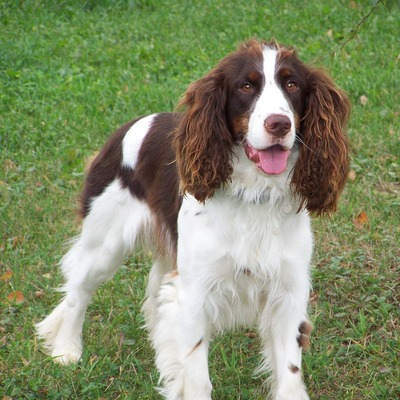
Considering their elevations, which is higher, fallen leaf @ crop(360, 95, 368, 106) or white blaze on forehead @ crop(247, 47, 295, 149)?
white blaze on forehead @ crop(247, 47, 295, 149)

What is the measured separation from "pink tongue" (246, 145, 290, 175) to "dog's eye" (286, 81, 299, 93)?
0.86 feet

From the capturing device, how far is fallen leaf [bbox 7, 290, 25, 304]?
5.59 metres

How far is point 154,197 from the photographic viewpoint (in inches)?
188

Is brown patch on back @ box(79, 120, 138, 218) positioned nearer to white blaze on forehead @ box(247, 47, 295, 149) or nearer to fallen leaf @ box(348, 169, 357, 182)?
white blaze on forehead @ box(247, 47, 295, 149)

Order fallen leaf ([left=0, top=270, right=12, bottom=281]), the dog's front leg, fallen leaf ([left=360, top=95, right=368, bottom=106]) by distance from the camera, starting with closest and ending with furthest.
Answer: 1. the dog's front leg
2. fallen leaf ([left=0, top=270, right=12, bottom=281])
3. fallen leaf ([left=360, top=95, right=368, bottom=106])

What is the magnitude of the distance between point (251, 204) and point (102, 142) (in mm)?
3769

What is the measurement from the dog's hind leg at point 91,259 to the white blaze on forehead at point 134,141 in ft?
0.48

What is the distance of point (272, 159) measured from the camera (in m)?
3.88

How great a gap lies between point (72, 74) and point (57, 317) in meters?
4.52

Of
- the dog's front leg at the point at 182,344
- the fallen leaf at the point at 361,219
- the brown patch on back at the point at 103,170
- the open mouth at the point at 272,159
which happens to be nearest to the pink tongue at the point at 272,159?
the open mouth at the point at 272,159

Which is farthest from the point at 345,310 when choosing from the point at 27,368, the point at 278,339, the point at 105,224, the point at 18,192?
the point at 18,192

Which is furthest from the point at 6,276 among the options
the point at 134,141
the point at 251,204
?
the point at 251,204

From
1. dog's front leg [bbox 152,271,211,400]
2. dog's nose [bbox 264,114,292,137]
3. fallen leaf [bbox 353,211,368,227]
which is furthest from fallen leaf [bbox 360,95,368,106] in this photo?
dog's nose [bbox 264,114,292,137]

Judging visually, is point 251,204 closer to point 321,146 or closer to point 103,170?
point 321,146
